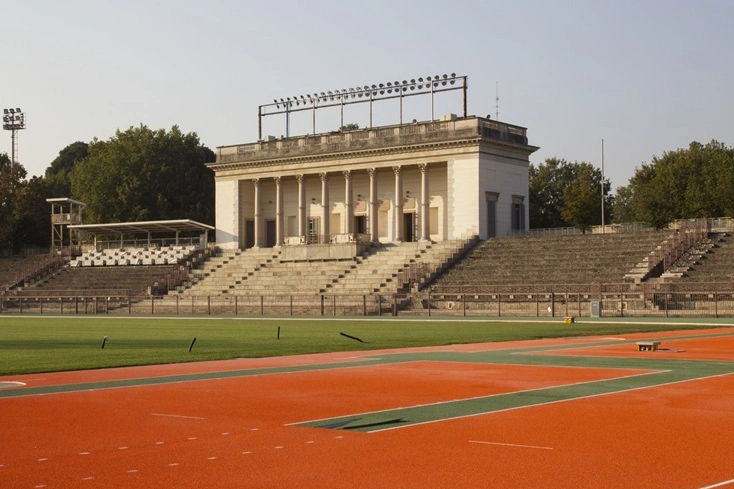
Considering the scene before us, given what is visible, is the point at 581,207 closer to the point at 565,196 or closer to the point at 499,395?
the point at 565,196

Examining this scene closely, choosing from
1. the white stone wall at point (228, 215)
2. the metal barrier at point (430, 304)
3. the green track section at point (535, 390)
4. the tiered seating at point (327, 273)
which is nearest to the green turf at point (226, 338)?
the green track section at point (535, 390)

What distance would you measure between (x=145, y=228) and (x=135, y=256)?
2875 millimetres

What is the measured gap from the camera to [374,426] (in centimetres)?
1493

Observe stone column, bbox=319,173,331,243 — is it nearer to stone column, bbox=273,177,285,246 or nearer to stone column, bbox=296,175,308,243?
stone column, bbox=296,175,308,243

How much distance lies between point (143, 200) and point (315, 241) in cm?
3505

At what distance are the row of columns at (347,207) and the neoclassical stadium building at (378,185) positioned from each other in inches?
3.4

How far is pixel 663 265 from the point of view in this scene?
65062mm

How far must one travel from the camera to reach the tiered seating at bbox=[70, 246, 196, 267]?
3723 inches

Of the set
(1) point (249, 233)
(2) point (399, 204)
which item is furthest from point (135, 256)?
(2) point (399, 204)

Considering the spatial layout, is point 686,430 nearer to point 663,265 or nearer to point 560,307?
point 560,307

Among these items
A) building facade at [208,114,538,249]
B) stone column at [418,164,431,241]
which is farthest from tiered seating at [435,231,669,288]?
stone column at [418,164,431,241]

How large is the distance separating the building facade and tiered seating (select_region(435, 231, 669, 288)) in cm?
654

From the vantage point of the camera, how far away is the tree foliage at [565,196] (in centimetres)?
8700

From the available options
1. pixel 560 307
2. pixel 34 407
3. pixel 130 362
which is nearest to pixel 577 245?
pixel 560 307
